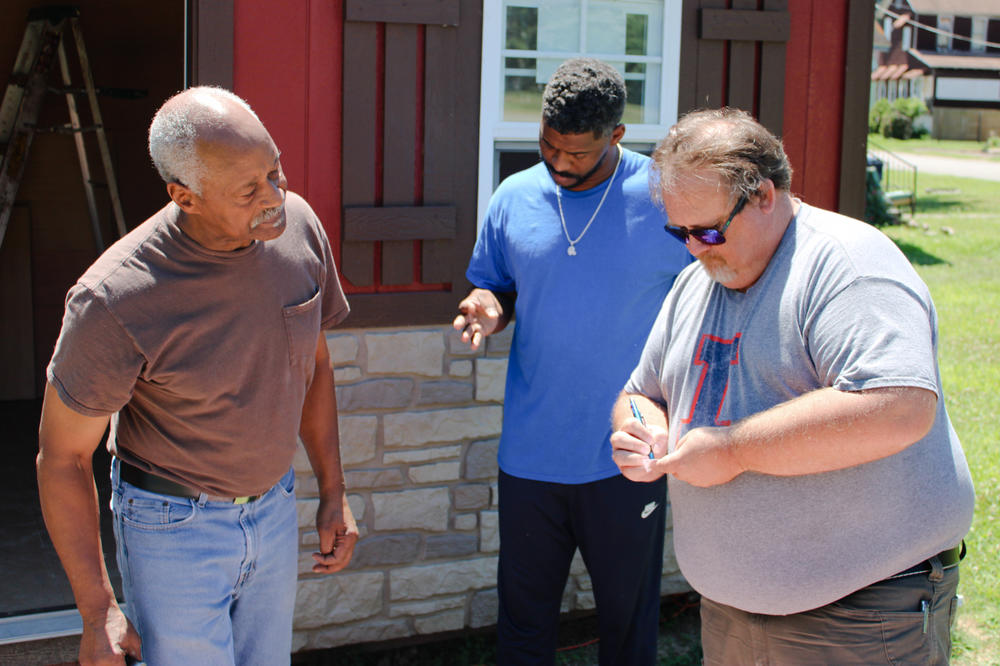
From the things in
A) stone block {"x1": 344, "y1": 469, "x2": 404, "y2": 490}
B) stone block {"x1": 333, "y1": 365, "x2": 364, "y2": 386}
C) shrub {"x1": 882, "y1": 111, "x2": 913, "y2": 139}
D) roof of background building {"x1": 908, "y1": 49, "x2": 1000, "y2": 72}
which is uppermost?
roof of background building {"x1": 908, "y1": 49, "x2": 1000, "y2": 72}

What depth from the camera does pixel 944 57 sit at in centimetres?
4978

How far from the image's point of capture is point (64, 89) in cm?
515

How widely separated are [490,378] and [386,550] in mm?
782

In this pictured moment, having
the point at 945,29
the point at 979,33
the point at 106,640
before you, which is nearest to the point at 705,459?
the point at 106,640

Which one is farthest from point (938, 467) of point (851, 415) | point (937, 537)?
point (851, 415)

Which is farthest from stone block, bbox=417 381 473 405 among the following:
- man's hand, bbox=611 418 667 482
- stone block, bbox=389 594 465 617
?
man's hand, bbox=611 418 667 482

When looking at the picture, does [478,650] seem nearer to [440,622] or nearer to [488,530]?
[440,622]

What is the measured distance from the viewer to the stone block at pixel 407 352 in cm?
373

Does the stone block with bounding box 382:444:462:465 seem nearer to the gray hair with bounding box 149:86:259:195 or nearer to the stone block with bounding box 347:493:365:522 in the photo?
the stone block with bounding box 347:493:365:522

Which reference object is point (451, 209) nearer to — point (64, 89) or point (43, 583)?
point (43, 583)

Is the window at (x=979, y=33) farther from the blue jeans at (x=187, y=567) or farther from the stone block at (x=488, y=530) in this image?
the blue jeans at (x=187, y=567)

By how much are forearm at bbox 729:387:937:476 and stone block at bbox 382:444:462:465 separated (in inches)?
82.7

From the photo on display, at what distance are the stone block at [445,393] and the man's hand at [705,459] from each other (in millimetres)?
1882

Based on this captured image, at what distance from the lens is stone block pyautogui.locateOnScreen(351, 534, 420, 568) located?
3842mm
